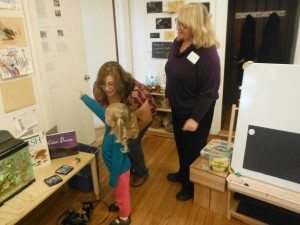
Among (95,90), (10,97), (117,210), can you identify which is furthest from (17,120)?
(117,210)

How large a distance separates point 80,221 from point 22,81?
106 cm

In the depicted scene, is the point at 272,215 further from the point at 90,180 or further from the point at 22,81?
the point at 22,81

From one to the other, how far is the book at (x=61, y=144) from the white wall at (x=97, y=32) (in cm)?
123

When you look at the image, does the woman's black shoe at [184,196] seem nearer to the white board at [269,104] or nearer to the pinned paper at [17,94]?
the white board at [269,104]

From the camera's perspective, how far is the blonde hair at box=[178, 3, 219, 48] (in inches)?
60.4

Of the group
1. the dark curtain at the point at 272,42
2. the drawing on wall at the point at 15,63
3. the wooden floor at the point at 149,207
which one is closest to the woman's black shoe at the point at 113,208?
the wooden floor at the point at 149,207

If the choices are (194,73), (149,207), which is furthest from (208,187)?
(194,73)

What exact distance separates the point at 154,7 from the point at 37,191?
2413mm

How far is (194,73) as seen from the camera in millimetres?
1630

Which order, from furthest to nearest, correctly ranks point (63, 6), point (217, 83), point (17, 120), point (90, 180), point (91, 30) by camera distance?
point (91, 30) → point (63, 6) → point (90, 180) → point (17, 120) → point (217, 83)

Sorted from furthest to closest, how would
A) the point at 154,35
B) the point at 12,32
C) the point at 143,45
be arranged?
1. the point at 143,45
2. the point at 154,35
3. the point at 12,32

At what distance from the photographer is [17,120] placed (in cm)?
180

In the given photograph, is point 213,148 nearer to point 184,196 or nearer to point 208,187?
point 208,187

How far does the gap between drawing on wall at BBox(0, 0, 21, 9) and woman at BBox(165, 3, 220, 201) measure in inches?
42.8
